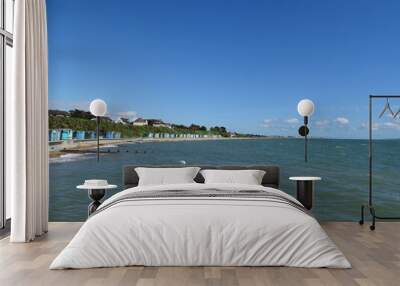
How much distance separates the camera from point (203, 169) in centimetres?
641

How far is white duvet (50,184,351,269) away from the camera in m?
3.96

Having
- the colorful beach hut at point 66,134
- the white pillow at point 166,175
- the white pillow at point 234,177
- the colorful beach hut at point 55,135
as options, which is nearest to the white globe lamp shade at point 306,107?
the white pillow at point 234,177

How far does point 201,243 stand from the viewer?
399cm

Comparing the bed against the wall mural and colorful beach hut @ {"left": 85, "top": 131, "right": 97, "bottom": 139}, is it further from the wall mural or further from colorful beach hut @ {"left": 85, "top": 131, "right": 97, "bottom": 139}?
colorful beach hut @ {"left": 85, "top": 131, "right": 97, "bottom": 139}

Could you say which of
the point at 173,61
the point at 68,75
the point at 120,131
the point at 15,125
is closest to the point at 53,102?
the point at 68,75

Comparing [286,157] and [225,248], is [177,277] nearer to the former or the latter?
[225,248]

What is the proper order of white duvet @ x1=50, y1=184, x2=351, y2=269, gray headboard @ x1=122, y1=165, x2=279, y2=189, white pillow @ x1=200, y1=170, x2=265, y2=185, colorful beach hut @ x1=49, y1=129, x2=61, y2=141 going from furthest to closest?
colorful beach hut @ x1=49, y1=129, x2=61, y2=141 → gray headboard @ x1=122, y1=165, x2=279, y2=189 → white pillow @ x1=200, y1=170, x2=265, y2=185 → white duvet @ x1=50, y1=184, x2=351, y2=269

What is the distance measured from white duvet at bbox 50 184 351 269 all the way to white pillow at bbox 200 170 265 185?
1.86 metres

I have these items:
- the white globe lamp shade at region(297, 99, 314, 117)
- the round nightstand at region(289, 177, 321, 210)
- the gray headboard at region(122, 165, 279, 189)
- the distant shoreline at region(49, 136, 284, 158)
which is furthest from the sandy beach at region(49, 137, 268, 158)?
the round nightstand at region(289, 177, 321, 210)

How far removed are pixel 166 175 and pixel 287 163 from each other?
8.51 feet

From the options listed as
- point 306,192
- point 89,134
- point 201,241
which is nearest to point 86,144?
point 89,134

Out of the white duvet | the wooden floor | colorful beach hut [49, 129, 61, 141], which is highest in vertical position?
colorful beach hut [49, 129, 61, 141]

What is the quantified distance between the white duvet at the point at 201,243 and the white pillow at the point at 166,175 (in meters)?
1.87

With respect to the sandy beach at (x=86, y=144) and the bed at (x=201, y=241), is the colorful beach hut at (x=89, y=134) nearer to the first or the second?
the sandy beach at (x=86, y=144)
